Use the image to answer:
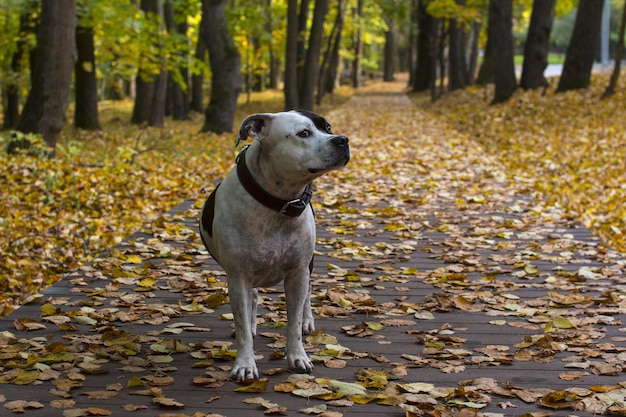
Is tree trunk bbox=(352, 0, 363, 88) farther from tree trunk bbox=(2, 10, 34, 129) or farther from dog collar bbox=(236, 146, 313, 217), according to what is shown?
dog collar bbox=(236, 146, 313, 217)

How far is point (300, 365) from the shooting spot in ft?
15.0

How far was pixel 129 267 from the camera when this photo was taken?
23.6ft

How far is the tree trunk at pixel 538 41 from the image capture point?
23.3 meters

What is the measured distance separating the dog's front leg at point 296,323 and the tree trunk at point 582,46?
1890 cm

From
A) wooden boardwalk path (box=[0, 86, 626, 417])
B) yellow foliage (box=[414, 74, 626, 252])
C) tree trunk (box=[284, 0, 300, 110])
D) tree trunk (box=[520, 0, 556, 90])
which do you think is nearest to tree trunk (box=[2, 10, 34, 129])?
tree trunk (box=[284, 0, 300, 110])

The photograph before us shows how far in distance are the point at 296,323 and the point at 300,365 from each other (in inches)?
9.6

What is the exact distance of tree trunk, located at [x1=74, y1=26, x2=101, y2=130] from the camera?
21.5 metres

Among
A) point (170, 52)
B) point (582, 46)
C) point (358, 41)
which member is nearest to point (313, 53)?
point (170, 52)

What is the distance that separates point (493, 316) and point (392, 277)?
1342 mm

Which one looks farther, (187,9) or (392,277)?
(187,9)

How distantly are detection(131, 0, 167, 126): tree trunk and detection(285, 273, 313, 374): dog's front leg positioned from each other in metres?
16.2

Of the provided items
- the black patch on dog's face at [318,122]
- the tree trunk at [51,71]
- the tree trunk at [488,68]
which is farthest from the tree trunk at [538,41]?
the black patch on dog's face at [318,122]

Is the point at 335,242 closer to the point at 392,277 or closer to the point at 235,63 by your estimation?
the point at 392,277

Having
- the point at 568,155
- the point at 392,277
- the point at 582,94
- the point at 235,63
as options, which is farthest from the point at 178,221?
the point at 582,94
